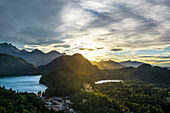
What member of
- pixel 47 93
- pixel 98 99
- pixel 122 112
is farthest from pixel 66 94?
pixel 122 112

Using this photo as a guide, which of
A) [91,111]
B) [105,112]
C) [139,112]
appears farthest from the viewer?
[139,112]

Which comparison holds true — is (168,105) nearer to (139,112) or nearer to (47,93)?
(139,112)

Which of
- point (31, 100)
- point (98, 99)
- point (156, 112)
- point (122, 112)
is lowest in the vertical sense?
point (156, 112)

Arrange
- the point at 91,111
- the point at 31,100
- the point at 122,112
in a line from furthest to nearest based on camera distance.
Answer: the point at 122,112 < the point at 91,111 < the point at 31,100

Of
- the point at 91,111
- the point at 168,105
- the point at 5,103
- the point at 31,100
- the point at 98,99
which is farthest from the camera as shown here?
the point at 168,105

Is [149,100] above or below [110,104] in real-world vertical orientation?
below

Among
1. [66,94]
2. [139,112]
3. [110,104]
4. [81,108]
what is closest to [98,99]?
[110,104]

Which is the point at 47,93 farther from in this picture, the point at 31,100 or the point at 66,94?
the point at 31,100

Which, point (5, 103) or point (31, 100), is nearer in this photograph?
point (5, 103)

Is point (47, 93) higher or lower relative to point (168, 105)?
higher
